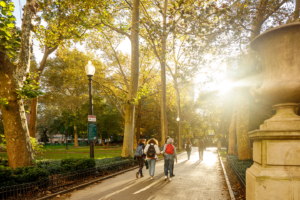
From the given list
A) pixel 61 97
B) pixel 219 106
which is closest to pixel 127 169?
pixel 219 106

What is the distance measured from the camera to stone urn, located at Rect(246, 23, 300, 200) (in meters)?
3.78

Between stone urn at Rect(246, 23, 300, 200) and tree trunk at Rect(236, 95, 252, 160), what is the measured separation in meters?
9.78

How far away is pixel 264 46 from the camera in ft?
14.7

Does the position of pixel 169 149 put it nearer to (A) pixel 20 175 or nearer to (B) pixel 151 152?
(B) pixel 151 152

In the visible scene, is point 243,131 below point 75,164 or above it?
above

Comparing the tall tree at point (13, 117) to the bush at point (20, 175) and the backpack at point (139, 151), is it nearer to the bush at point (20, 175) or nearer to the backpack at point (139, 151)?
the bush at point (20, 175)

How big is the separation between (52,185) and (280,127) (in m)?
6.48

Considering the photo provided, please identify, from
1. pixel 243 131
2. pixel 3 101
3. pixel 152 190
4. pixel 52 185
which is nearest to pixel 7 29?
pixel 3 101

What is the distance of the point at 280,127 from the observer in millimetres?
4020

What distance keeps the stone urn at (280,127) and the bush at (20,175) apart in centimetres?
563

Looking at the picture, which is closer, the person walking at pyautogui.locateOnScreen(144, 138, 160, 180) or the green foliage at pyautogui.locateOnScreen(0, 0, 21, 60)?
the green foliage at pyautogui.locateOnScreen(0, 0, 21, 60)

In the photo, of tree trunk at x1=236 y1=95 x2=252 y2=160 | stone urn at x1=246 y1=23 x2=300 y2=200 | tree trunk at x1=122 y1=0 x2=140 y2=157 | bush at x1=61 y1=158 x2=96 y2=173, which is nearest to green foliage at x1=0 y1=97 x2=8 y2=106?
bush at x1=61 y1=158 x2=96 y2=173

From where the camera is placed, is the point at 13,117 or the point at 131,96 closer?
the point at 13,117

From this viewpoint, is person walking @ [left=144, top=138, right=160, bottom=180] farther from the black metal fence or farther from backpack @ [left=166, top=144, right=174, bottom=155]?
the black metal fence
